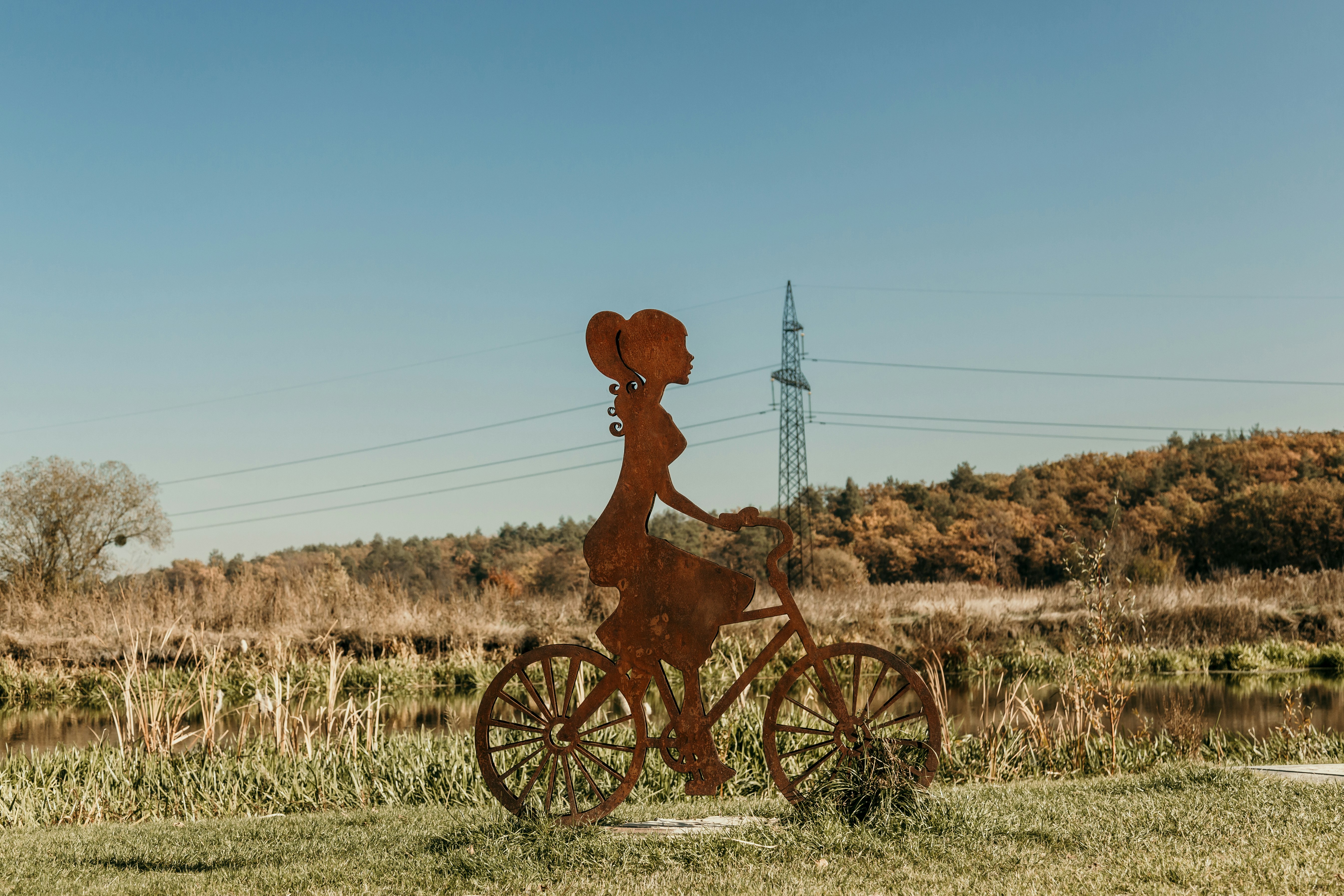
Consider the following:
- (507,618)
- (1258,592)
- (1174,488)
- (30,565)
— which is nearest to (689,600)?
(507,618)

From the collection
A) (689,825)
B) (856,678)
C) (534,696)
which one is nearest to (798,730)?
(856,678)

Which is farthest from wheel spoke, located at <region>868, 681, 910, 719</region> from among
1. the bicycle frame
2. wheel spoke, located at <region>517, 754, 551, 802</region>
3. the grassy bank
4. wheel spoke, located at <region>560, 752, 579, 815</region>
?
the grassy bank

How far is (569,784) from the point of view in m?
4.66

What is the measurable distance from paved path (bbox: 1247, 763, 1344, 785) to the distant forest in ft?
61.4

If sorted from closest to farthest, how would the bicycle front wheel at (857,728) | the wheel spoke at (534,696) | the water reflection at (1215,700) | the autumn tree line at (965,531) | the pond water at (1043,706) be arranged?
the bicycle front wheel at (857,728), the wheel spoke at (534,696), the water reflection at (1215,700), the pond water at (1043,706), the autumn tree line at (965,531)

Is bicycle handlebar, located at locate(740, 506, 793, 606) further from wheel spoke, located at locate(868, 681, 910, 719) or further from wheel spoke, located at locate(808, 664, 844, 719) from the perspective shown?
wheel spoke, located at locate(868, 681, 910, 719)

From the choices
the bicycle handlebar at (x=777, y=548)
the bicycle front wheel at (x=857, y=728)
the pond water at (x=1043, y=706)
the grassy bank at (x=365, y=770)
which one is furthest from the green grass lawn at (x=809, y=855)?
the pond water at (x=1043, y=706)

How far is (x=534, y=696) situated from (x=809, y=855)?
1462 millimetres

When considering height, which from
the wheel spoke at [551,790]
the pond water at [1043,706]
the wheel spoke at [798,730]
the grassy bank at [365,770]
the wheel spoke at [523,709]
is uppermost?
the wheel spoke at [523,709]

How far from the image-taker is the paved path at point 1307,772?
18.8ft

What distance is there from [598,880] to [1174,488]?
3500 centimetres

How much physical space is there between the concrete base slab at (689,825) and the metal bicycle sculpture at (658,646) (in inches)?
6.3

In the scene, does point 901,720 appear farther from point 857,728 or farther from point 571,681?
point 571,681

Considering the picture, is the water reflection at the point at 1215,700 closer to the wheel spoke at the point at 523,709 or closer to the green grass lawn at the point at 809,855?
the green grass lawn at the point at 809,855
